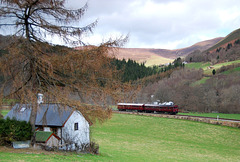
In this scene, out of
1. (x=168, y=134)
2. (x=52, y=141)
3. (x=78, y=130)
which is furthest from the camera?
(x=168, y=134)

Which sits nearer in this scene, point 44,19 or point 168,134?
point 44,19

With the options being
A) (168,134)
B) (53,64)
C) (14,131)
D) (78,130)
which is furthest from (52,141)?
(168,134)

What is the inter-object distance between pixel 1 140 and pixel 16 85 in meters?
3.17

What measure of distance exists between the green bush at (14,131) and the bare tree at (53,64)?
449 mm

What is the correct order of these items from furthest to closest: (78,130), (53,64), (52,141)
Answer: (78,130)
(52,141)
(53,64)

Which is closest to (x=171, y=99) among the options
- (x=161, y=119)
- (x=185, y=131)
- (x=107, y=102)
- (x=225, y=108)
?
(x=225, y=108)

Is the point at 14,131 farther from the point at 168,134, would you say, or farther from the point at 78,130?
the point at 168,134

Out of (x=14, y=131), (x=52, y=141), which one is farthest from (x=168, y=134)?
(x=14, y=131)

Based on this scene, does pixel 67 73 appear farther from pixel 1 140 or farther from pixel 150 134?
pixel 150 134

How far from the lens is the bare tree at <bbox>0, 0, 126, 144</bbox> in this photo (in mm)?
8320

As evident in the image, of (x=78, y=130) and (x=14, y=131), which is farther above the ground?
(x=14, y=131)

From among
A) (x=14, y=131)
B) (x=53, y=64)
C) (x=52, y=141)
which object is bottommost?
(x=52, y=141)

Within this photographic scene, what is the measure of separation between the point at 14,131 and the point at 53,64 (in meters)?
3.47

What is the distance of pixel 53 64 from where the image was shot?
8836 mm
